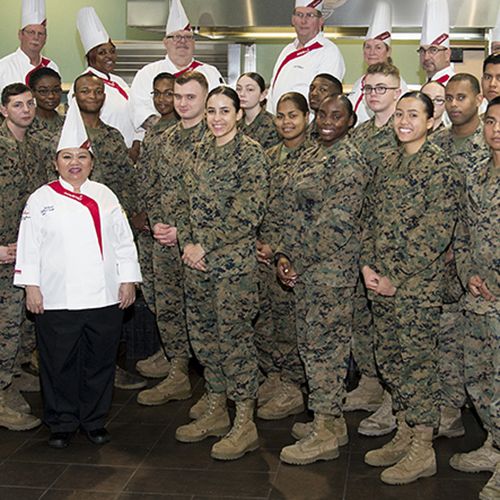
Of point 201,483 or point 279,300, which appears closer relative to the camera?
point 201,483

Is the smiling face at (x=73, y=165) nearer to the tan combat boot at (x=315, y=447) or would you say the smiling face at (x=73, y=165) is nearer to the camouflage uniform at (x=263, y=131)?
the camouflage uniform at (x=263, y=131)

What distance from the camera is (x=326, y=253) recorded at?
3723mm

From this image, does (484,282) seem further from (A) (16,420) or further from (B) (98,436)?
(A) (16,420)

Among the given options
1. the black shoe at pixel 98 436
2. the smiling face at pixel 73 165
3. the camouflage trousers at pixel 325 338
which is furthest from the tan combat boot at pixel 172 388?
the smiling face at pixel 73 165

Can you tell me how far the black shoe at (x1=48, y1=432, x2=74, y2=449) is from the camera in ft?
13.1

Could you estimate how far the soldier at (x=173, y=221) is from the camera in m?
4.20

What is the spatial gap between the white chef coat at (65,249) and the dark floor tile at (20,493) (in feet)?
2.40

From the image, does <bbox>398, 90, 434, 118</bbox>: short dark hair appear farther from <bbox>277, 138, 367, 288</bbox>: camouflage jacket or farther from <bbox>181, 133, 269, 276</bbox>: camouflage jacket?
<bbox>181, 133, 269, 276</bbox>: camouflage jacket

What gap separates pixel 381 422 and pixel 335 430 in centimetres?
27

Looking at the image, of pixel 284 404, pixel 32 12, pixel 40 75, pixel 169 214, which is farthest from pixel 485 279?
pixel 32 12

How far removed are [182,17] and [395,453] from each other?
2.80 metres

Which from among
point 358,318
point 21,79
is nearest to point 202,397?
point 358,318

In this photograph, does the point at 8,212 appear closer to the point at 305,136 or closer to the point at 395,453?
the point at 305,136

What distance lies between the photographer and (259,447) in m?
4.01
